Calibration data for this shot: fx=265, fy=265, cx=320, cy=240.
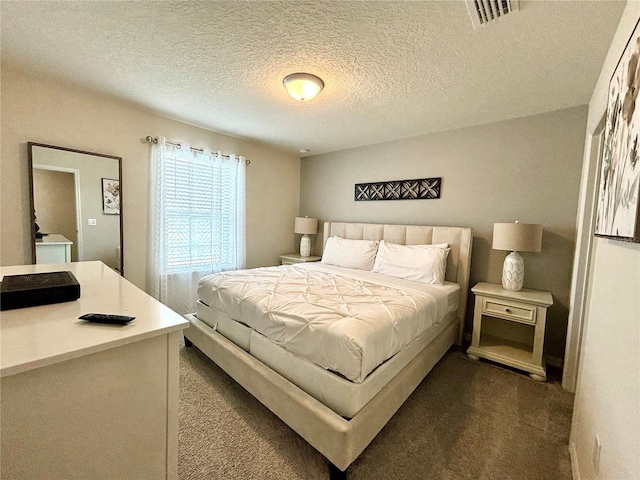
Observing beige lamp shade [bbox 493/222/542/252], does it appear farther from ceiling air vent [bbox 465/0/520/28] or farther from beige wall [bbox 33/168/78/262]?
beige wall [bbox 33/168/78/262]

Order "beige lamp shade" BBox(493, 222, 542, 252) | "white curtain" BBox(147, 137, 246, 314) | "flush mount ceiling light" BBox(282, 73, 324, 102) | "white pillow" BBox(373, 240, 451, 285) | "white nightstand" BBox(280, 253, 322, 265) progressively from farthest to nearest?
"white nightstand" BBox(280, 253, 322, 265), "white curtain" BBox(147, 137, 246, 314), "white pillow" BBox(373, 240, 451, 285), "beige lamp shade" BBox(493, 222, 542, 252), "flush mount ceiling light" BBox(282, 73, 324, 102)

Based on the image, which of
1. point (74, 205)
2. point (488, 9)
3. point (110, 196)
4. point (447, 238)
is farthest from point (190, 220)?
point (488, 9)

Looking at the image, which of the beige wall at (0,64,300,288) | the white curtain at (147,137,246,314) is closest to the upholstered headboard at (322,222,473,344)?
the beige wall at (0,64,300,288)

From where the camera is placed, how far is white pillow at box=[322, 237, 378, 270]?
3289 mm

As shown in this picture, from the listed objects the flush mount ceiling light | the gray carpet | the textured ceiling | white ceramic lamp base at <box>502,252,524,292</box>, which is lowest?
the gray carpet

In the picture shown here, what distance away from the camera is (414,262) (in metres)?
2.82

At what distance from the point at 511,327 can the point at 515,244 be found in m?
1.00

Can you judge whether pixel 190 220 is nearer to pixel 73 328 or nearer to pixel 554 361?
pixel 73 328

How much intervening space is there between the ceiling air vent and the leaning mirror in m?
3.23

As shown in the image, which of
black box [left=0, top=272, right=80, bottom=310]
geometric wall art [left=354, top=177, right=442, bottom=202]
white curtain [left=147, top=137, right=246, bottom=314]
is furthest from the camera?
geometric wall art [left=354, top=177, right=442, bottom=202]

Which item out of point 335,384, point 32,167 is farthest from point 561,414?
point 32,167

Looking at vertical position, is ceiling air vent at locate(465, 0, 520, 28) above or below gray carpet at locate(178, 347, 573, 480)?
above

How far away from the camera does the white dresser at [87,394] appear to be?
27.2 inches

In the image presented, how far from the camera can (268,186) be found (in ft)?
13.9
